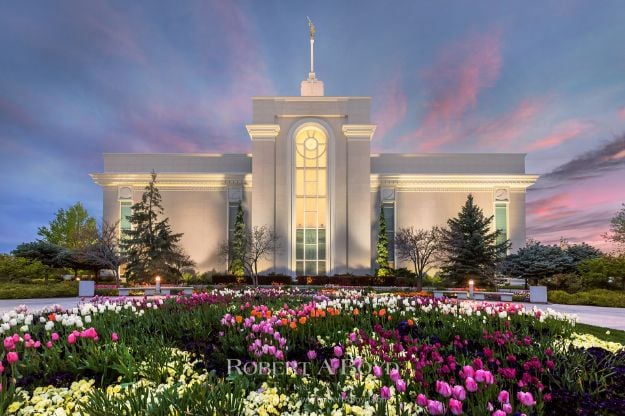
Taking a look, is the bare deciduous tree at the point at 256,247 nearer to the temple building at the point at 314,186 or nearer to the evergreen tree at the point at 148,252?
the temple building at the point at 314,186

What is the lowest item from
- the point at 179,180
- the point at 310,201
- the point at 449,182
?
the point at 310,201

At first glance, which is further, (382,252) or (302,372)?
(382,252)

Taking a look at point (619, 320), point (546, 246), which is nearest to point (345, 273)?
point (546, 246)

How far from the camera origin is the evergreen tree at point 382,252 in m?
27.4

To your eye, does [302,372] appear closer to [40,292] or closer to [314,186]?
[40,292]

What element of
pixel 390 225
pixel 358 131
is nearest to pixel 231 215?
pixel 358 131

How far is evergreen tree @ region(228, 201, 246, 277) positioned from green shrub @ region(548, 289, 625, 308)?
18.2 metres

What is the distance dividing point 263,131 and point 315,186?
19.1 ft

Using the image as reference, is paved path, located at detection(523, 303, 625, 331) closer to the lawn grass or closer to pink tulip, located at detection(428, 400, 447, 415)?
the lawn grass

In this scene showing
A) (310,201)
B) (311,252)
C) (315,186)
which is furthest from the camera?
(315,186)

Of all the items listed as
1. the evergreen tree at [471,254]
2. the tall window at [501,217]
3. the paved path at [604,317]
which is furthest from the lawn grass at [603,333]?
the tall window at [501,217]

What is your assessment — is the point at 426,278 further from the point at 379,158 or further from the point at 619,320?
the point at 619,320

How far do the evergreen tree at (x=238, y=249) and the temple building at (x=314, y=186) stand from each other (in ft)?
3.83

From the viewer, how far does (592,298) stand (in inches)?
592
